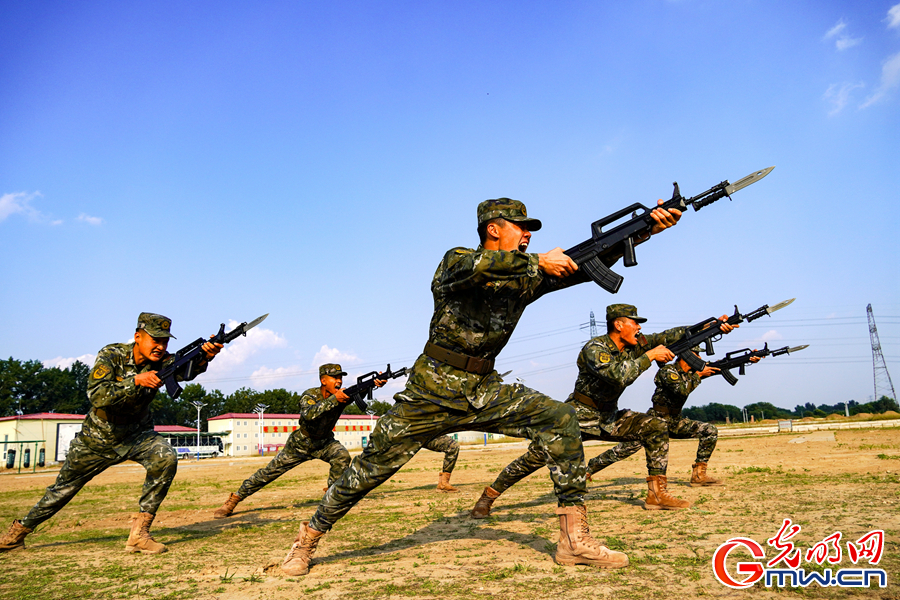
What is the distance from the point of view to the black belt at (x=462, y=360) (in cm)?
438

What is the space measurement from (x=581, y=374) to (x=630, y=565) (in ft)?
12.0

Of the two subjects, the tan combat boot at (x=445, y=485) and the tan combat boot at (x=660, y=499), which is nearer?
the tan combat boot at (x=660, y=499)

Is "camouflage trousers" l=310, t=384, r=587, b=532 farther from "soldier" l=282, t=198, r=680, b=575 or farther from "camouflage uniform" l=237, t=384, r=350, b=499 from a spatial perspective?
"camouflage uniform" l=237, t=384, r=350, b=499

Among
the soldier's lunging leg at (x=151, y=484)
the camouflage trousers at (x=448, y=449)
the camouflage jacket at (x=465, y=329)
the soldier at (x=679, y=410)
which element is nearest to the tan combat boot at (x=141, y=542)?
the soldier's lunging leg at (x=151, y=484)

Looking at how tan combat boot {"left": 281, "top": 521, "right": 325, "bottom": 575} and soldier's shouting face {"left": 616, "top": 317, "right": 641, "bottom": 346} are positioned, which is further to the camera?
soldier's shouting face {"left": 616, "top": 317, "right": 641, "bottom": 346}

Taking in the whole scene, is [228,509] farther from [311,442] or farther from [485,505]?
[485,505]

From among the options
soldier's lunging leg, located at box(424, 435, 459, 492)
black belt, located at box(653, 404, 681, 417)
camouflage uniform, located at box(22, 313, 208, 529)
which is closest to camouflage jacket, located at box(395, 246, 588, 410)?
camouflage uniform, located at box(22, 313, 208, 529)

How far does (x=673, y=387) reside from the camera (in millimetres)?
9047

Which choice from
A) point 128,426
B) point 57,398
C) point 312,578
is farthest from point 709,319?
point 57,398

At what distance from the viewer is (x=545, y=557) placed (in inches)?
172

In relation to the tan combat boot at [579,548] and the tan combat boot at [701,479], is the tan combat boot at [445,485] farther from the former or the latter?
the tan combat boot at [579,548]

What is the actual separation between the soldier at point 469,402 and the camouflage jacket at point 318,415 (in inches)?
163

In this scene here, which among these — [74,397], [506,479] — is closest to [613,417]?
[506,479]

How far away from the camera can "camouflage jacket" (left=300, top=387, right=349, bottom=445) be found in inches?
339
